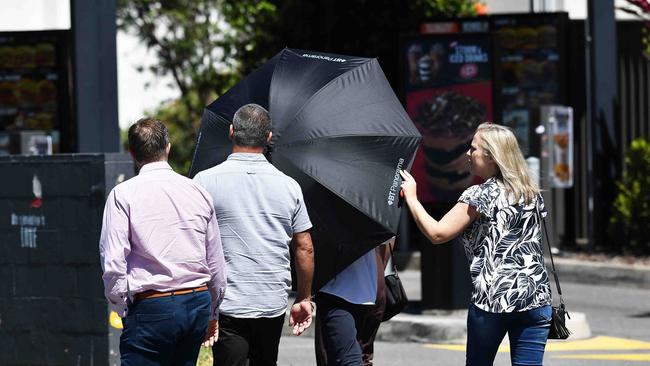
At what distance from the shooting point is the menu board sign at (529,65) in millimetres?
16812

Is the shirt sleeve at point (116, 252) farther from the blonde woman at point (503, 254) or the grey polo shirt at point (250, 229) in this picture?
the blonde woman at point (503, 254)

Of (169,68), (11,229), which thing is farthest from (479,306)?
(169,68)

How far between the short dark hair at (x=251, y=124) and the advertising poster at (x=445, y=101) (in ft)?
18.7

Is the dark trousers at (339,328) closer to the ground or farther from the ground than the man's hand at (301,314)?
closer to the ground

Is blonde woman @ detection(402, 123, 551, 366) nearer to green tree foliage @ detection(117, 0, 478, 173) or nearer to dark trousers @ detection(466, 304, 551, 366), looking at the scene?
dark trousers @ detection(466, 304, 551, 366)

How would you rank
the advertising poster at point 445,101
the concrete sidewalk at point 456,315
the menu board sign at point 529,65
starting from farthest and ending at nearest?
→ the menu board sign at point 529,65 → the advertising poster at point 445,101 → the concrete sidewalk at point 456,315

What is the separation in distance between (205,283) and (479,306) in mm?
1216

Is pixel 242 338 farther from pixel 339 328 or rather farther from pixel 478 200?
pixel 478 200

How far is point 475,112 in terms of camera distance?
1201 centimetres

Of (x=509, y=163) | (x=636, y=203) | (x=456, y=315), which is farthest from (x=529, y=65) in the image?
(x=509, y=163)

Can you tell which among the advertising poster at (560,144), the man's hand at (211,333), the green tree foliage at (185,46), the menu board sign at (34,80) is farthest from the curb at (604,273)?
the man's hand at (211,333)

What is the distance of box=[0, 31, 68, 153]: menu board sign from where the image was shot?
16141mm

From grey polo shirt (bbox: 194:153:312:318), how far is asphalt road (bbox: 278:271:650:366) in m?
3.70

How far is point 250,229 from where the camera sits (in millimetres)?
5895
